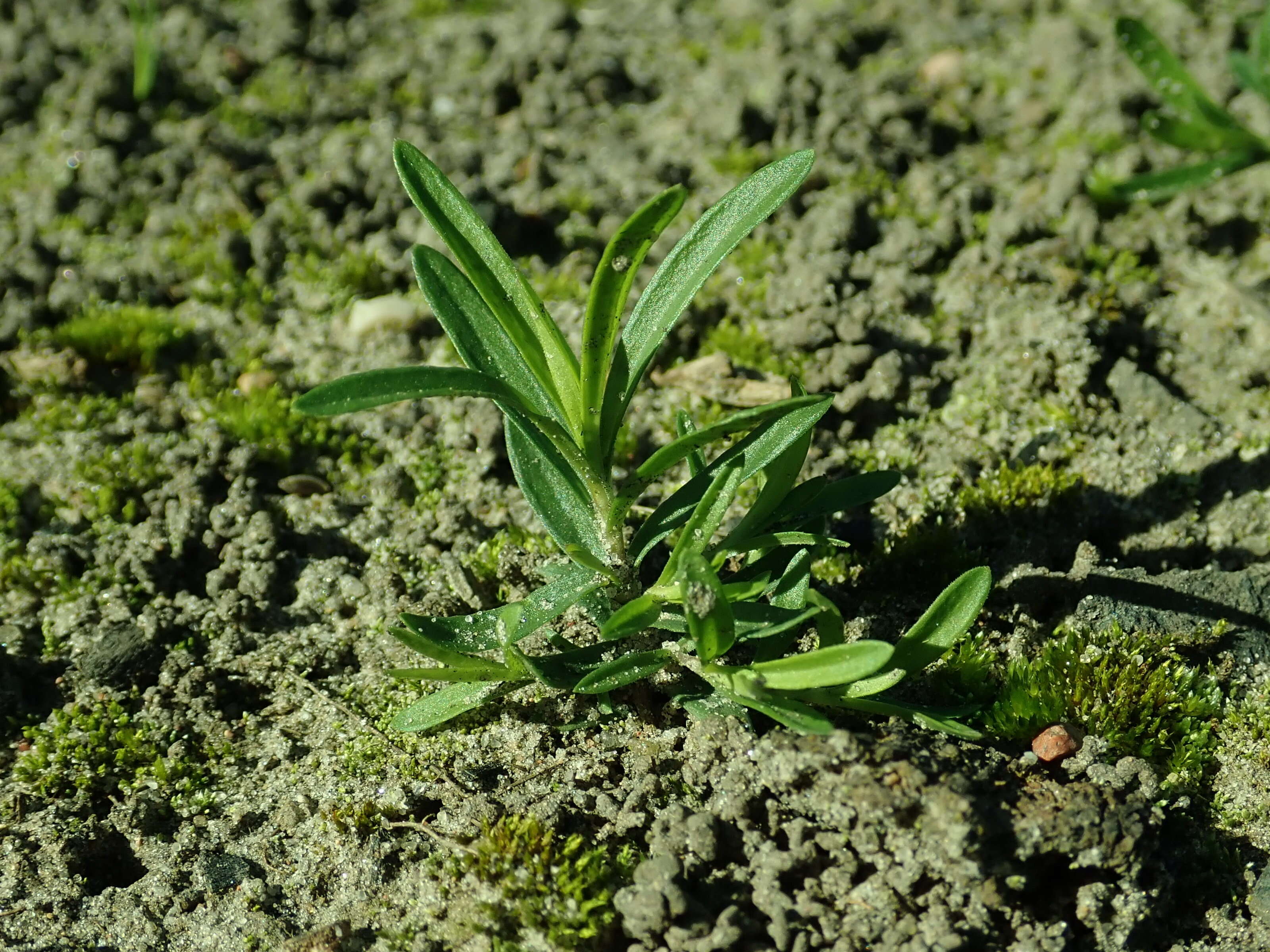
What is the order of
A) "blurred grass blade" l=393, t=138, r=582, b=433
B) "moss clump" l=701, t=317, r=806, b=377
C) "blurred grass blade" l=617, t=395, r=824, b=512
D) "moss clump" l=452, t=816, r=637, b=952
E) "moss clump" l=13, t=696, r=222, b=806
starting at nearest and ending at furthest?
"blurred grass blade" l=617, t=395, r=824, b=512, "moss clump" l=452, t=816, r=637, b=952, "blurred grass blade" l=393, t=138, r=582, b=433, "moss clump" l=13, t=696, r=222, b=806, "moss clump" l=701, t=317, r=806, b=377

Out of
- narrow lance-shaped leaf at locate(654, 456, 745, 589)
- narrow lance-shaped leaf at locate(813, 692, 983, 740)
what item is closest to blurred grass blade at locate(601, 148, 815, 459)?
narrow lance-shaped leaf at locate(654, 456, 745, 589)

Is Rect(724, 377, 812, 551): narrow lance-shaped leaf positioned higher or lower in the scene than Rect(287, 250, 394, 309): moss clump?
lower

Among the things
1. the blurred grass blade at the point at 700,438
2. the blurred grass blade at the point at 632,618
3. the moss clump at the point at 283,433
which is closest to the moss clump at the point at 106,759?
the moss clump at the point at 283,433

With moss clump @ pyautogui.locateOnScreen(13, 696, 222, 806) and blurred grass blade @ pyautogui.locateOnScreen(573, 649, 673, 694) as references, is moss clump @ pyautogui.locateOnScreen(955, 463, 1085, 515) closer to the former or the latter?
blurred grass blade @ pyautogui.locateOnScreen(573, 649, 673, 694)

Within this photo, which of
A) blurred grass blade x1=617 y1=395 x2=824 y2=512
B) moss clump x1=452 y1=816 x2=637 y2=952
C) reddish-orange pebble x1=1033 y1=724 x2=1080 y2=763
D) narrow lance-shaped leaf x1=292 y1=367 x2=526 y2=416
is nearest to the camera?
narrow lance-shaped leaf x1=292 y1=367 x2=526 y2=416

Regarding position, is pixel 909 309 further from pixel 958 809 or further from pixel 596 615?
pixel 958 809

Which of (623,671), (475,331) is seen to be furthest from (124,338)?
(623,671)
